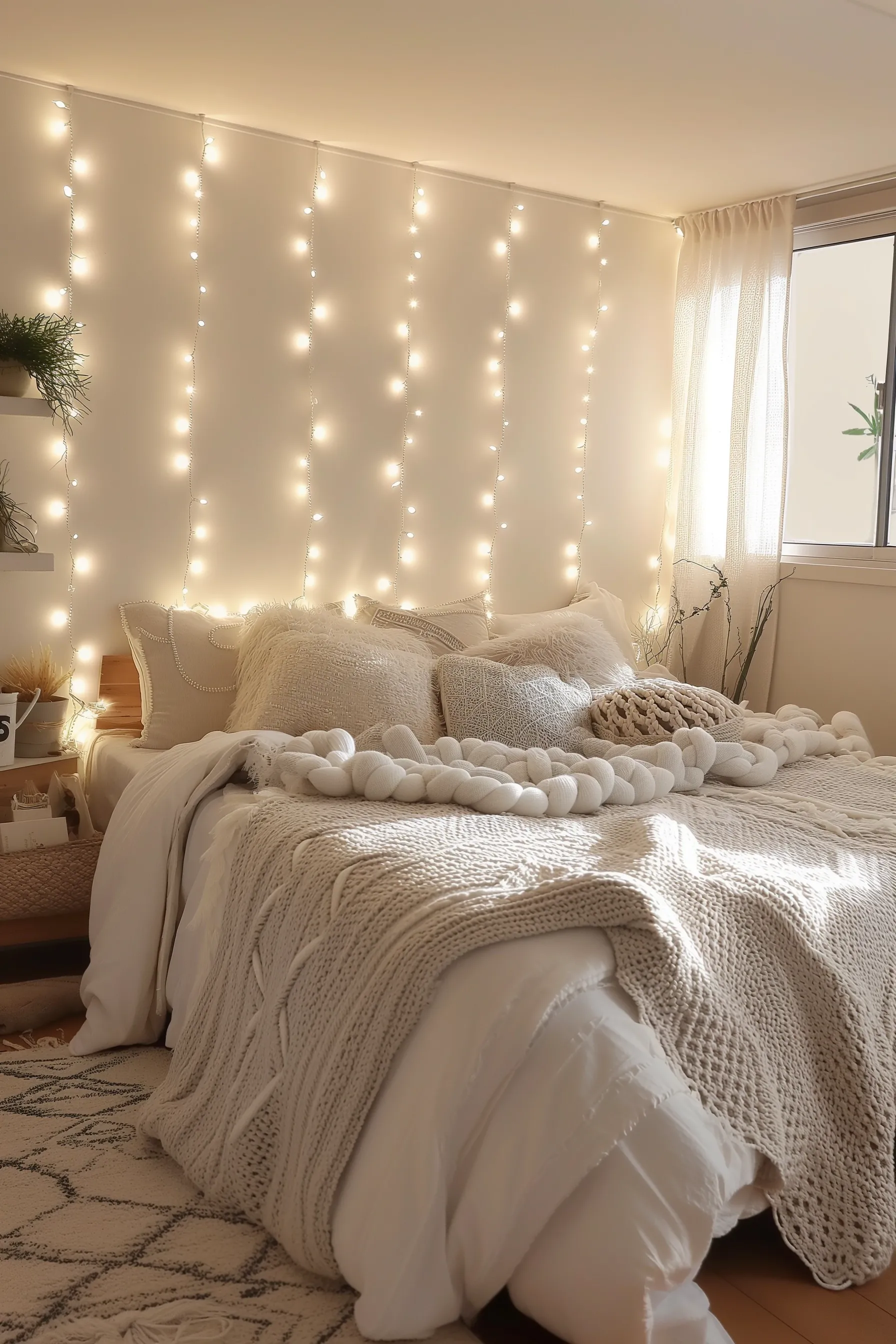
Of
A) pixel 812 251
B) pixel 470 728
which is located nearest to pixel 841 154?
pixel 812 251

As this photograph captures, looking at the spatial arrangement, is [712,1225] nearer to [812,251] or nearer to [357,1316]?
[357,1316]

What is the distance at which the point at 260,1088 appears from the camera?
188 centimetres

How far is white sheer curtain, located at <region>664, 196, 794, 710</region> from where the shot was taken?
3.97 m

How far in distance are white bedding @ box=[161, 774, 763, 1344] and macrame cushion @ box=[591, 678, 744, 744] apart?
1262 mm

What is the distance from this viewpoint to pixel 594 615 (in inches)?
154

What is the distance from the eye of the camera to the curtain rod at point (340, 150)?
3.10 m

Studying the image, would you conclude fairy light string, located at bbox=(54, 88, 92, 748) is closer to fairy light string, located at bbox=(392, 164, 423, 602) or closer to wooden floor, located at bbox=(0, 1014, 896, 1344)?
fairy light string, located at bbox=(392, 164, 423, 602)

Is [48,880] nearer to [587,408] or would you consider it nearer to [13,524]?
[13,524]

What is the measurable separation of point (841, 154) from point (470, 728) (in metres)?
2.10

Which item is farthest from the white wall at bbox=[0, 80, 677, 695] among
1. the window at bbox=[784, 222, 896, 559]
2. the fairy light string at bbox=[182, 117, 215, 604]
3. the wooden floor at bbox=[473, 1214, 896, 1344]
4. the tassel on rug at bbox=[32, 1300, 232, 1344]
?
the wooden floor at bbox=[473, 1214, 896, 1344]

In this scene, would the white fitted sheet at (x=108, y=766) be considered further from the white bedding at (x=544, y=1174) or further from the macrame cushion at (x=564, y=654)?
the white bedding at (x=544, y=1174)

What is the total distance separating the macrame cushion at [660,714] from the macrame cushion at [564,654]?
167 mm

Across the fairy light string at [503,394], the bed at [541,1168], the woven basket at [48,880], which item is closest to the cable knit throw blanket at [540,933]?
the bed at [541,1168]

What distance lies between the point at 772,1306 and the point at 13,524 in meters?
2.47
